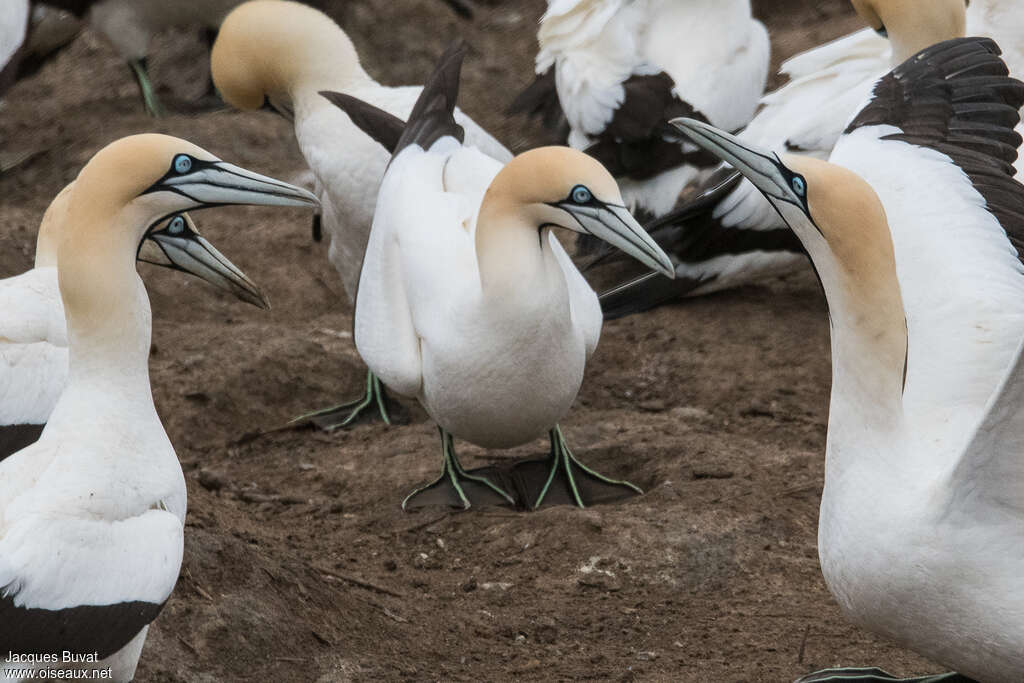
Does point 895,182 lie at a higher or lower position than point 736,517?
higher

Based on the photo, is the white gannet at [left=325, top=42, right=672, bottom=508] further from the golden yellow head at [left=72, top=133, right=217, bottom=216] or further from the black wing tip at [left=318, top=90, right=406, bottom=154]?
the golden yellow head at [left=72, top=133, right=217, bottom=216]

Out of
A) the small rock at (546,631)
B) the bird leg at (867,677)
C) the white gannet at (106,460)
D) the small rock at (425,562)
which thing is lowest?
the small rock at (425,562)

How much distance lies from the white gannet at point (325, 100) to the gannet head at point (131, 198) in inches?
93.7

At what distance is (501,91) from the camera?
9.27 metres

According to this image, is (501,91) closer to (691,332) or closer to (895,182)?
(691,332)

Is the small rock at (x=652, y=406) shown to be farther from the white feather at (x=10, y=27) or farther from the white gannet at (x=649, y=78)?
the white feather at (x=10, y=27)

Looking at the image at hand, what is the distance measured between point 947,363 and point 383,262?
200 centimetres

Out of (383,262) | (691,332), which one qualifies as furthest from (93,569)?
(691,332)

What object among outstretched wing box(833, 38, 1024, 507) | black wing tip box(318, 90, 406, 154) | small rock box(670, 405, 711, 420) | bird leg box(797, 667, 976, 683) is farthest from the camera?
small rock box(670, 405, 711, 420)

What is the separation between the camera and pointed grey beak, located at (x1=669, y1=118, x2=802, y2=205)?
3.04m

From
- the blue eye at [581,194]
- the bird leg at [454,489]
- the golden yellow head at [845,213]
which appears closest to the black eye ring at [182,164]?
the blue eye at [581,194]

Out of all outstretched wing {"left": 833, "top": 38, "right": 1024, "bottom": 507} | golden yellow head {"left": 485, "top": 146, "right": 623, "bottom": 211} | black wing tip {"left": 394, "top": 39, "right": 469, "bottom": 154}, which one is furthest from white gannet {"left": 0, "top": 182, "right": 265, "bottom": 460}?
outstretched wing {"left": 833, "top": 38, "right": 1024, "bottom": 507}

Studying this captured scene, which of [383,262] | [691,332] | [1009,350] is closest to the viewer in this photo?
[1009,350]

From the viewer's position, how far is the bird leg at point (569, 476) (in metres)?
4.91
